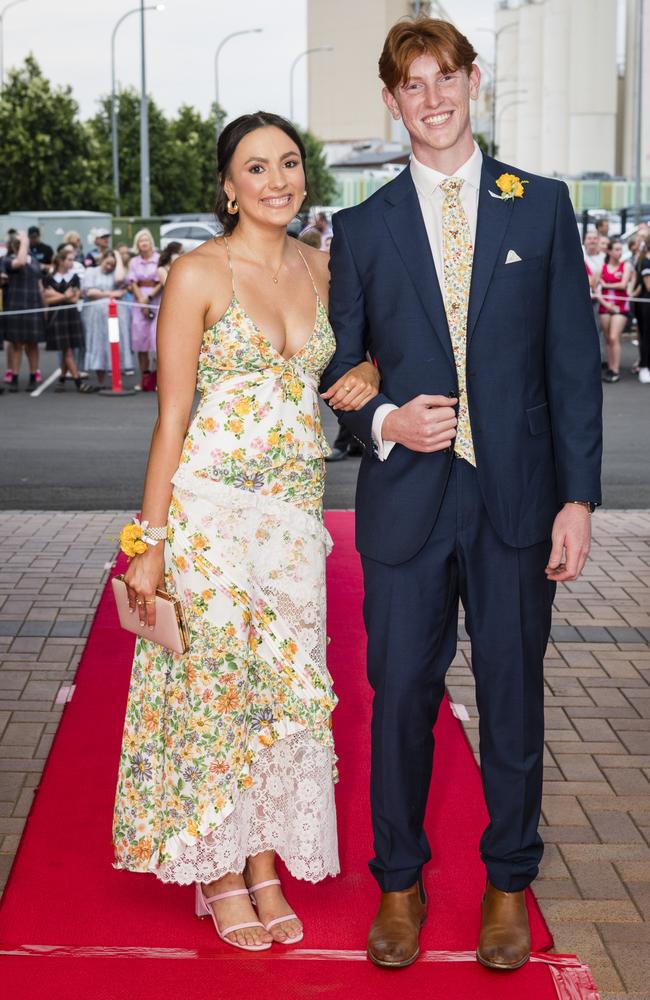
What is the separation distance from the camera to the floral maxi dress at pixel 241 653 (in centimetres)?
334

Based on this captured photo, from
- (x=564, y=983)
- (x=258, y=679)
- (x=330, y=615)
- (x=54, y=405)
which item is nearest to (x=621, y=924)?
(x=564, y=983)

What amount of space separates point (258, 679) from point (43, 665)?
2584 mm

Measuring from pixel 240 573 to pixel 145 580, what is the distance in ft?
0.80

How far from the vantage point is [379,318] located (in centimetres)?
319

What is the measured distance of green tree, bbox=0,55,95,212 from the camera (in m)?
37.0

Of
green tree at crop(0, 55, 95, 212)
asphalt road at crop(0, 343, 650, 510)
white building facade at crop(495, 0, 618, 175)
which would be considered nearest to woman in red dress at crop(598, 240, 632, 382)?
asphalt road at crop(0, 343, 650, 510)

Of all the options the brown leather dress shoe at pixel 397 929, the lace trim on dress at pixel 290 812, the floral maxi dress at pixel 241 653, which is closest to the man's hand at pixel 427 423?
the floral maxi dress at pixel 241 653

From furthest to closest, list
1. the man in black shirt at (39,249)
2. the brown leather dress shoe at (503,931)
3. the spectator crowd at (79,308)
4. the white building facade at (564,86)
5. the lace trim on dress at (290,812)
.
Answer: the white building facade at (564,86) → the man in black shirt at (39,249) → the spectator crowd at (79,308) → the lace trim on dress at (290,812) → the brown leather dress shoe at (503,931)

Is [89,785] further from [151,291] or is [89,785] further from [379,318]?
[151,291]

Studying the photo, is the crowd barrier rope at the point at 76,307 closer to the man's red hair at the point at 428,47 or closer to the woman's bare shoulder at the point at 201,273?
the woman's bare shoulder at the point at 201,273

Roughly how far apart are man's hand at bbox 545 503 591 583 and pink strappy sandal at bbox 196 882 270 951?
1187mm

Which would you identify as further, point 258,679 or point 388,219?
point 258,679

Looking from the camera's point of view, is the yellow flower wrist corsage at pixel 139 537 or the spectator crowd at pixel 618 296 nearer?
the yellow flower wrist corsage at pixel 139 537

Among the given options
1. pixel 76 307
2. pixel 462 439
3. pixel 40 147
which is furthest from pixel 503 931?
pixel 40 147
